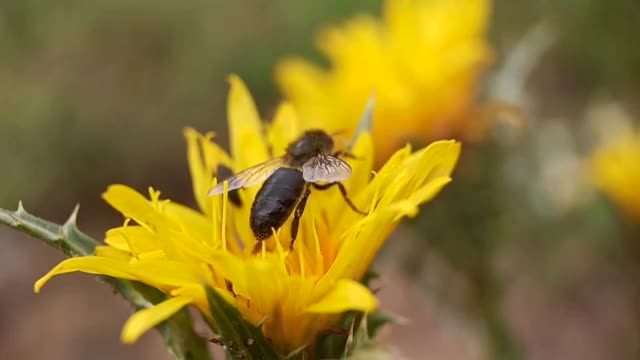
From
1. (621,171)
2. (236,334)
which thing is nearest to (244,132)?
(236,334)

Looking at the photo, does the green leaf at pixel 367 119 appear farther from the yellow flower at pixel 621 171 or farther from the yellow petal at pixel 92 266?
the yellow flower at pixel 621 171

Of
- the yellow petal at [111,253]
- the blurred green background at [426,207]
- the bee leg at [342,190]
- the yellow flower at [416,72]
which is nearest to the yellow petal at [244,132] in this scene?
the bee leg at [342,190]

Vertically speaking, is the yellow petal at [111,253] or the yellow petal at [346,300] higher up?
the yellow petal at [346,300]

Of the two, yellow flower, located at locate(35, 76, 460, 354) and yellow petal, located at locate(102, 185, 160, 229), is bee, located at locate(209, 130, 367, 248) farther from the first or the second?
yellow petal, located at locate(102, 185, 160, 229)

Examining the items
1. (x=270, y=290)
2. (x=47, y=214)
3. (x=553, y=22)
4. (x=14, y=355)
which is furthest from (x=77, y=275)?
(x=270, y=290)

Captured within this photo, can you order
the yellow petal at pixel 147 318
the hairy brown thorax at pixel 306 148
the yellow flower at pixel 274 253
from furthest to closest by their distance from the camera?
the hairy brown thorax at pixel 306 148 → the yellow flower at pixel 274 253 → the yellow petal at pixel 147 318

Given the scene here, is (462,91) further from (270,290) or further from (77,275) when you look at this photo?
(77,275)
